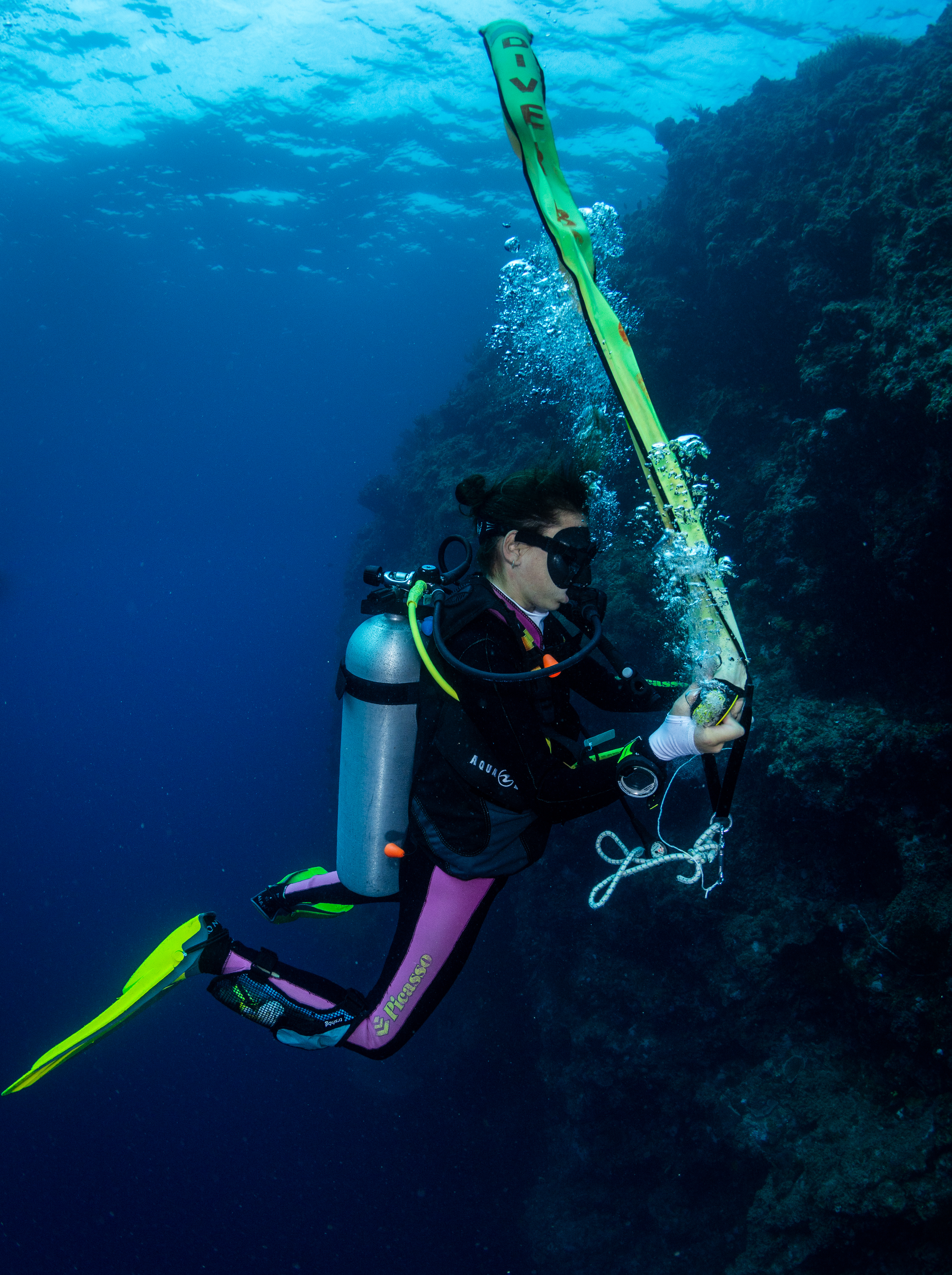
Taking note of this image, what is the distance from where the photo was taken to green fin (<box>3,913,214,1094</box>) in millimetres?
3139

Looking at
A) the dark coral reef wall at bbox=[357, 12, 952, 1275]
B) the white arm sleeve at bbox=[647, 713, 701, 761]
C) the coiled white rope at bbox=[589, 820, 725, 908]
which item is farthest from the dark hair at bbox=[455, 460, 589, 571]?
the dark coral reef wall at bbox=[357, 12, 952, 1275]

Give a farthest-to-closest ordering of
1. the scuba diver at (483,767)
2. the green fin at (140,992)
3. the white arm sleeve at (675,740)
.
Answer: the green fin at (140,992) < the scuba diver at (483,767) < the white arm sleeve at (675,740)

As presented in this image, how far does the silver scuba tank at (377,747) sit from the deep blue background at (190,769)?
9333 millimetres

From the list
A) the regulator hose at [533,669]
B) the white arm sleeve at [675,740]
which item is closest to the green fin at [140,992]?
the regulator hose at [533,669]

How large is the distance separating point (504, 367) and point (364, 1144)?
781 inches

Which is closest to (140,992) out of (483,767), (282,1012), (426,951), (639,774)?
(282,1012)

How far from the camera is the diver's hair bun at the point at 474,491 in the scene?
2.78 m

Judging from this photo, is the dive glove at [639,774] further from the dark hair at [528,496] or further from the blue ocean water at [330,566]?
the blue ocean water at [330,566]

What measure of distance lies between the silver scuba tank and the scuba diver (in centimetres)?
8

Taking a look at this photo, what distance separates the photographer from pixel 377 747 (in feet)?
10.1

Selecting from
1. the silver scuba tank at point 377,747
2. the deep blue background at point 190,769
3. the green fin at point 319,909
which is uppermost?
the silver scuba tank at point 377,747

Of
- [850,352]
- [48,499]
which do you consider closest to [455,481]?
[850,352]

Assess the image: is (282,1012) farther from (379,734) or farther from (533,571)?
(533,571)

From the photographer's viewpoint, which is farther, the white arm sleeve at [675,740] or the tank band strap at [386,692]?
the tank band strap at [386,692]
